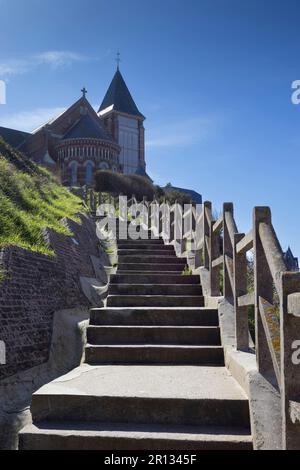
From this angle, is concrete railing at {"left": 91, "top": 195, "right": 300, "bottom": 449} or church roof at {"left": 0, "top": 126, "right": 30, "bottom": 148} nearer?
concrete railing at {"left": 91, "top": 195, "right": 300, "bottom": 449}

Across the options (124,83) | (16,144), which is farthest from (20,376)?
(124,83)

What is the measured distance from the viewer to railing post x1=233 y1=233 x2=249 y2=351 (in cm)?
463

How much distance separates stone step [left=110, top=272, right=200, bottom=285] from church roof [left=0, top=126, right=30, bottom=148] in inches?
1480

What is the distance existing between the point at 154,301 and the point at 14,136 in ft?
132

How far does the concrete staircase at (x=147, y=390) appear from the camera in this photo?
347cm

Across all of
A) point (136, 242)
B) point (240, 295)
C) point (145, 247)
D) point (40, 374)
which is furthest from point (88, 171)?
point (240, 295)

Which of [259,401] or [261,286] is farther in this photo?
[261,286]

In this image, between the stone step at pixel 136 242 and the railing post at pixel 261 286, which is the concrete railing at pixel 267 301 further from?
the stone step at pixel 136 242

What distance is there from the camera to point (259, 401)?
340cm

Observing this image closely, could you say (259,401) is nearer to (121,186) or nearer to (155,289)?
(155,289)

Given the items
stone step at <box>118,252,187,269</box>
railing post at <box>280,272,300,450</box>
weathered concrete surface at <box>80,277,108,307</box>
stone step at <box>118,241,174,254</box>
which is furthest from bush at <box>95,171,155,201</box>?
railing post at <box>280,272,300,450</box>

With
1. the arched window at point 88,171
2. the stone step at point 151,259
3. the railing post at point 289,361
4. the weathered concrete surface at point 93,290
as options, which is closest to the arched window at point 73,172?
the arched window at point 88,171

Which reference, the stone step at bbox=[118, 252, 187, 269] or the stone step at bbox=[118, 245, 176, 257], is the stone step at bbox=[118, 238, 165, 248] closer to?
the stone step at bbox=[118, 245, 176, 257]

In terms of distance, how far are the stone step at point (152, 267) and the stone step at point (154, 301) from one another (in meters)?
1.83
